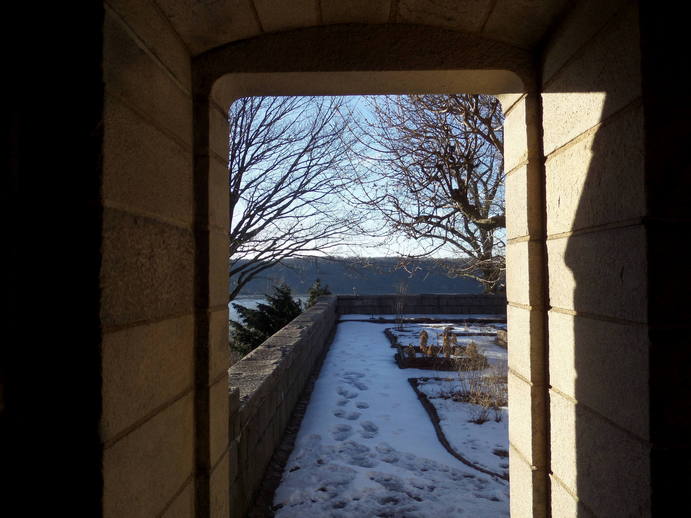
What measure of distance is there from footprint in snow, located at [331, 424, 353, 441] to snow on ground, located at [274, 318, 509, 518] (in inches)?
0.4

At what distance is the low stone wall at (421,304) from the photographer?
1505 cm

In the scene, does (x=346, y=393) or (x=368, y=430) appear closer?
(x=368, y=430)

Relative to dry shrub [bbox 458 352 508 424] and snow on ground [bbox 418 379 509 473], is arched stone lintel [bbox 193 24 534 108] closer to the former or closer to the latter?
snow on ground [bbox 418 379 509 473]

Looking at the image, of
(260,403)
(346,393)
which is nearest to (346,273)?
(346,393)

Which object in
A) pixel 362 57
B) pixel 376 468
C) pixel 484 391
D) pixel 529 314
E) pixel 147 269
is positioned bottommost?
pixel 376 468

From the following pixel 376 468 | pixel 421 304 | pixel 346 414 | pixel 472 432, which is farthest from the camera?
pixel 421 304

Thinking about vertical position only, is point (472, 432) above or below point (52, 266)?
below

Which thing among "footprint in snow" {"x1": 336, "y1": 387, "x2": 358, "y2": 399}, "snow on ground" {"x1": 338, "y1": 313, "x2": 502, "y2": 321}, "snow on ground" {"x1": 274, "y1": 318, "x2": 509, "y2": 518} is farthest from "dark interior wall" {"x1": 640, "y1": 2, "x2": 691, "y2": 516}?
"snow on ground" {"x1": 338, "y1": 313, "x2": 502, "y2": 321}

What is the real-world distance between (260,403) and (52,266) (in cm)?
251

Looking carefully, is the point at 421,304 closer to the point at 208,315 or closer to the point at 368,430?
the point at 368,430

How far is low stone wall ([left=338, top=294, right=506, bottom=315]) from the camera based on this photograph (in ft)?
49.4

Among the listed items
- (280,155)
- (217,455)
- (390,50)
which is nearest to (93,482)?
(217,455)

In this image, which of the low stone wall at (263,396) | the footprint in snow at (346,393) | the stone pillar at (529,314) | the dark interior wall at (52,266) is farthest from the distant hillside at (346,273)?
the dark interior wall at (52,266)

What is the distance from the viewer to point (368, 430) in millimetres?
4391
